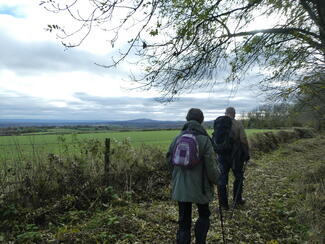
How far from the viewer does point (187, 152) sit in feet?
12.2

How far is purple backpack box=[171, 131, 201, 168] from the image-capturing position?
3691 millimetres

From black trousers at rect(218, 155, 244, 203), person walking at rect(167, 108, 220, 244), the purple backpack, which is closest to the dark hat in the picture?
person walking at rect(167, 108, 220, 244)

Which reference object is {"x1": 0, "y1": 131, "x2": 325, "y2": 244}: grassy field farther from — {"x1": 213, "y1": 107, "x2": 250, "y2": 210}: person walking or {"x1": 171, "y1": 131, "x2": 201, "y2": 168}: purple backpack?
{"x1": 171, "y1": 131, "x2": 201, "y2": 168}: purple backpack

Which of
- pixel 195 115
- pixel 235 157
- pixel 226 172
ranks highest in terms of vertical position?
pixel 195 115

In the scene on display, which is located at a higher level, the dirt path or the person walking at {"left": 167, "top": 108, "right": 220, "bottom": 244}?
the person walking at {"left": 167, "top": 108, "right": 220, "bottom": 244}

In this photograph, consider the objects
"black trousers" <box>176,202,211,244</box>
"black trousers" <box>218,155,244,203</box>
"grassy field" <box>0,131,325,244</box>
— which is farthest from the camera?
"black trousers" <box>218,155,244,203</box>

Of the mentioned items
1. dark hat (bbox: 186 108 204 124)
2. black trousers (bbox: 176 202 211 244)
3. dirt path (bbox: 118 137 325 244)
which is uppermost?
dark hat (bbox: 186 108 204 124)

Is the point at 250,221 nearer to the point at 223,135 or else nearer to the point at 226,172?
the point at 226,172

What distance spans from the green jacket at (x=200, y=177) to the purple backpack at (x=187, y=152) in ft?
0.30

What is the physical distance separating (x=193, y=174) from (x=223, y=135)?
8.42 ft

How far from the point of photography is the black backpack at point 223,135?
238 inches

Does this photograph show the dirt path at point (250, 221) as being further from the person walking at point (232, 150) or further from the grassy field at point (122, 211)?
the person walking at point (232, 150)

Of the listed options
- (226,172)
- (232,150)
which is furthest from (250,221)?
(232,150)

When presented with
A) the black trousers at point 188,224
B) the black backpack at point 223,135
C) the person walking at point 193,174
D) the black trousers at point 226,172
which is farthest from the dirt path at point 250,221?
the black backpack at point 223,135
